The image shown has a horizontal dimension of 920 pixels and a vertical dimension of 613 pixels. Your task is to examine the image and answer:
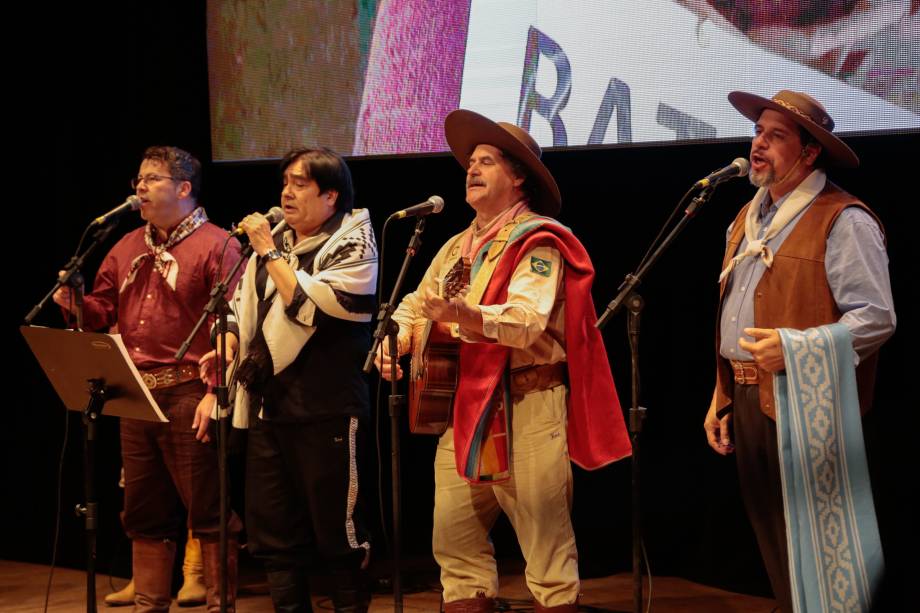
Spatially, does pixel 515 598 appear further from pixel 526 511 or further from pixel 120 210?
pixel 120 210

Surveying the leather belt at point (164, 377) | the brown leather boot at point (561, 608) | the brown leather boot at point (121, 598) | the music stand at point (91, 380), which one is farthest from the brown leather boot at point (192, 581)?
the brown leather boot at point (561, 608)

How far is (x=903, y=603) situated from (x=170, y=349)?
9.56ft

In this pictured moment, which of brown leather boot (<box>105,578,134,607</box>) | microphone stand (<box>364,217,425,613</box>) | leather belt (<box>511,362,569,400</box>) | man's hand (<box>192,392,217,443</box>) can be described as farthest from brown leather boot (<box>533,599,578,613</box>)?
brown leather boot (<box>105,578,134,607</box>)

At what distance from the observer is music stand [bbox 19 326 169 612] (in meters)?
3.34

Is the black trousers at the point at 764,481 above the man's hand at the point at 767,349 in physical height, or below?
below

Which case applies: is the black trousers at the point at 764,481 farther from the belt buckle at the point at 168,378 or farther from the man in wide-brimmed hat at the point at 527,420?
the belt buckle at the point at 168,378

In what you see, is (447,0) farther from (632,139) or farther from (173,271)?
(173,271)

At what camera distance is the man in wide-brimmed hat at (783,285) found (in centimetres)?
274

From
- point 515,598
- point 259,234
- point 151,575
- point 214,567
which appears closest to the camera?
point 259,234

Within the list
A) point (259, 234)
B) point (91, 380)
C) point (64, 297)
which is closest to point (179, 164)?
point (64, 297)

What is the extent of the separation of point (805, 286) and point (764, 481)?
0.55m

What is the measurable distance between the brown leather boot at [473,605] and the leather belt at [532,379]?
577 mm

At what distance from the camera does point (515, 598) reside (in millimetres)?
4512

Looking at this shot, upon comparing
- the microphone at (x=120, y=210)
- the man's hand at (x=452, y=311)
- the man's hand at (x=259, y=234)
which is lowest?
the man's hand at (x=452, y=311)
